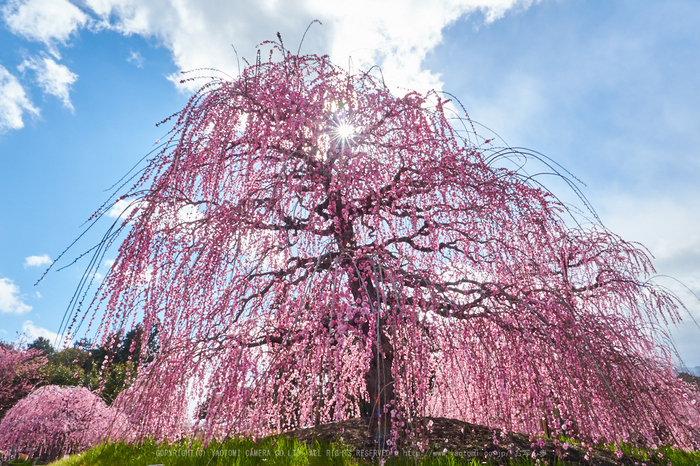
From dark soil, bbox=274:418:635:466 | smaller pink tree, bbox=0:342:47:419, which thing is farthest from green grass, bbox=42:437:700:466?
smaller pink tree, bbox=0:342:47:419

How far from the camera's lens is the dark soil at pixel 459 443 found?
4.07m

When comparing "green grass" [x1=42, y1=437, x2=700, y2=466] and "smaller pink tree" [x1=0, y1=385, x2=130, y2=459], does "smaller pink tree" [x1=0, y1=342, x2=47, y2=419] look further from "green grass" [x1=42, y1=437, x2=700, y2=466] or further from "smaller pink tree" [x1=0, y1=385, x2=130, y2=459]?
"green grass" [x1=42, y1=437, x2=700, y2=466]

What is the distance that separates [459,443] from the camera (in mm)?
4441

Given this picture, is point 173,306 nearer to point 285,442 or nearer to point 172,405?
point 172,405

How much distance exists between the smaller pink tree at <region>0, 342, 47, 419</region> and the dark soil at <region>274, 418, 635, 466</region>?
1748 centimetres

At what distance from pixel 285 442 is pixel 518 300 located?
2.94 m

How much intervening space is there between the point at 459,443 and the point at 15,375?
69.0 ft

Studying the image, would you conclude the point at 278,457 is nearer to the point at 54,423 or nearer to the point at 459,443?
the point at 459,443

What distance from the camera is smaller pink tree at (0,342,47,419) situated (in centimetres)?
1667

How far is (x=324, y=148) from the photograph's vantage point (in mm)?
4707

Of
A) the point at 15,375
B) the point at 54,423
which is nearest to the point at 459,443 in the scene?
the point at 54,423

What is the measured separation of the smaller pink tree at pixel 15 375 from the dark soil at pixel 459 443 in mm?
17483

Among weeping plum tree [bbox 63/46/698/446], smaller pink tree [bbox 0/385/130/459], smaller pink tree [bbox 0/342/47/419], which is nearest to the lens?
weeping plum tree [bbox 63/46/698/446]

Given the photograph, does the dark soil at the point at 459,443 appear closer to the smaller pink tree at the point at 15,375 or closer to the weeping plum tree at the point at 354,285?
the weeping plum tree at the point at 354,285
